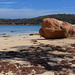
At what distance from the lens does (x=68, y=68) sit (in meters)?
4.41

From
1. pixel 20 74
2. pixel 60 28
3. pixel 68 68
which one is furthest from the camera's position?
pixel 60 28

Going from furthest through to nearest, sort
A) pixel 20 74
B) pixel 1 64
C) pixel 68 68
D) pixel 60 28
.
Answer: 1. pixel 60 28
2. pixel 1 64
3. pixel 68 68
4. pixel 20 74

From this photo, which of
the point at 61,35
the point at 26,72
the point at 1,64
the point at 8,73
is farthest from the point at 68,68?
the point at 61,35

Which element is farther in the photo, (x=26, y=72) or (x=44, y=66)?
(x=44, y=66)

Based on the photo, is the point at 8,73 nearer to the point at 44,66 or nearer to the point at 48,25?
the point at 44,66

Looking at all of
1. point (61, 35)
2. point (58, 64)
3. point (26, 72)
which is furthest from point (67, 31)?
point (26, 72)

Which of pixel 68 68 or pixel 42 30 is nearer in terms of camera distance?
pixel 68 68

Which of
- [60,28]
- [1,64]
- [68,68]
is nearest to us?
[68,68]

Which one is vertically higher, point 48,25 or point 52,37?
point 48,25

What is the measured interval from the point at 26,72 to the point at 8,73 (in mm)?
461

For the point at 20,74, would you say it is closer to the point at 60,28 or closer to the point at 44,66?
the point at 44,66

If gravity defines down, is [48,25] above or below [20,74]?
above

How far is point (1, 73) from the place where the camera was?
4.05 meters

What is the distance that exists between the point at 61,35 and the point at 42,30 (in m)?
1.58
